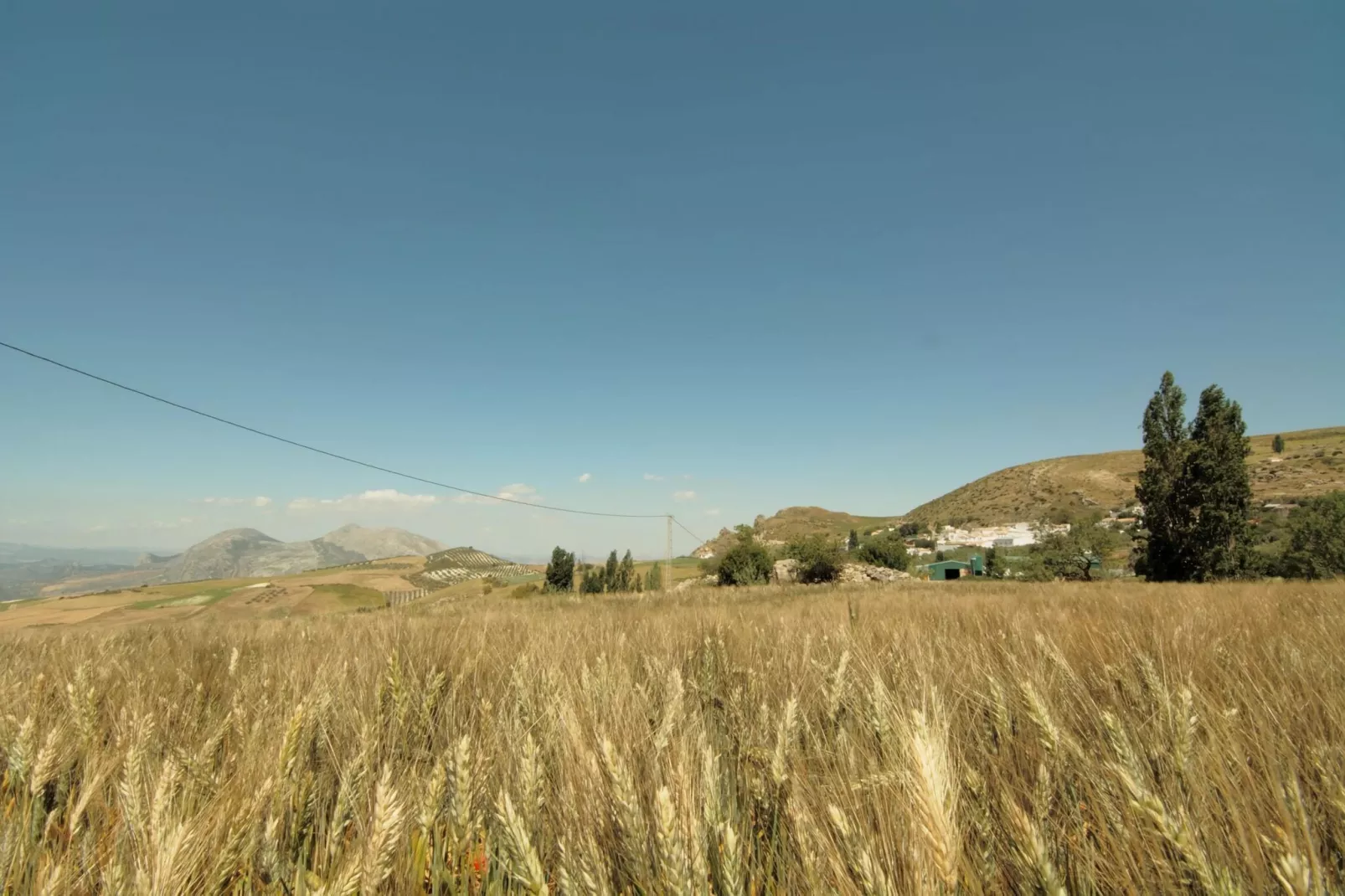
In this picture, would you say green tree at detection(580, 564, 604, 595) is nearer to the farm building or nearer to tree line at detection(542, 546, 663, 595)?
tree line at detection(542, 546, 663, 595)

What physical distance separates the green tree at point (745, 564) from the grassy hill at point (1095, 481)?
95.0 meters

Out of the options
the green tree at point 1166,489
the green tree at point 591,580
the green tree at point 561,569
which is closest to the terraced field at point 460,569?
the green tree at point 591,580

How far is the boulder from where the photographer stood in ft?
167

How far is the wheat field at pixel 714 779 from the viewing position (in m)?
0.94

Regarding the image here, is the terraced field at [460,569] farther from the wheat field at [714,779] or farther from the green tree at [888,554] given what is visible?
the wheat field at [714,779]

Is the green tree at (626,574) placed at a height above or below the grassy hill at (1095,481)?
below

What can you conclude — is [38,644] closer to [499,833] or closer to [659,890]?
[499,833]

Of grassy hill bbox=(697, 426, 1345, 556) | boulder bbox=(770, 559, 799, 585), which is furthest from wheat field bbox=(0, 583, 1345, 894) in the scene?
grassy hill bbox=(697, 426, 1345, 556)

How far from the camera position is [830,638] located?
11.5 feet

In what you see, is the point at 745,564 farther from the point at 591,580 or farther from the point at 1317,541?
the point at 1317,541

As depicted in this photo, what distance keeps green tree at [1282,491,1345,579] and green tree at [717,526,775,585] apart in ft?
130

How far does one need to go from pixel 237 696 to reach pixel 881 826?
2.72 m

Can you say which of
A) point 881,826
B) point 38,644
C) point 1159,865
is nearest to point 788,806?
point 881,826

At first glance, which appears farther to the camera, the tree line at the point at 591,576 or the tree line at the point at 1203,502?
the tree line at the point at 591,576
